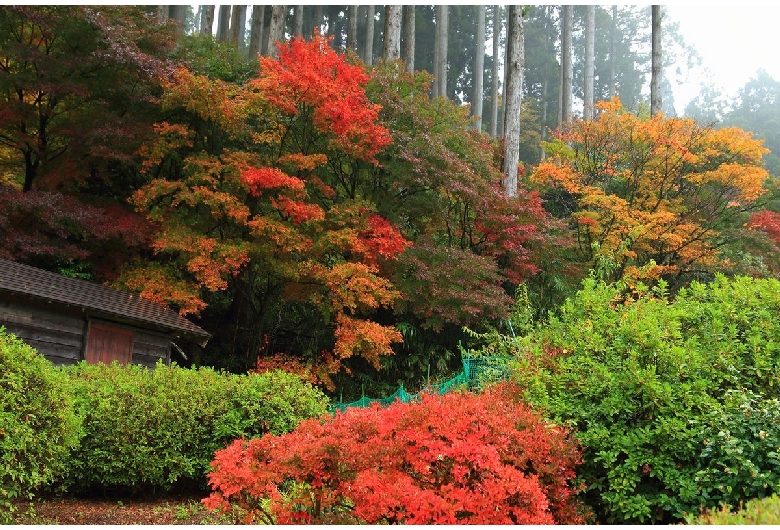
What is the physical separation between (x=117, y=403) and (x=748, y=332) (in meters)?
7.30

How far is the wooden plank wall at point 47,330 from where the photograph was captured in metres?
Answer: 10.9

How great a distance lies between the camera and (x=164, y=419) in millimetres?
8320

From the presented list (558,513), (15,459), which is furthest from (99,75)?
(558,513)

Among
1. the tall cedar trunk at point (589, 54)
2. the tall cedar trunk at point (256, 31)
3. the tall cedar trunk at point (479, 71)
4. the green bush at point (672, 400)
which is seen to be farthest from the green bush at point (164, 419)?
the tall cedar trunk at point (589, 54)

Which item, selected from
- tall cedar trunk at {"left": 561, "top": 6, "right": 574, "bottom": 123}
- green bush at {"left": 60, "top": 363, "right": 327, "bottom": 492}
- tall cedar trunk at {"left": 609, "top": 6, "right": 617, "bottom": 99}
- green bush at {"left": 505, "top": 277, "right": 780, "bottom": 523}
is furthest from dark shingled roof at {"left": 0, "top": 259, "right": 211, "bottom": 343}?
tall cedar trunk at {"left": 609, "top": 6, "right": 617, "bottom": 99}

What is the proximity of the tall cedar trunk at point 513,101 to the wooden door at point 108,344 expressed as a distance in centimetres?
1208

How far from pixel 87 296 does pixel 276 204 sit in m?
4.50

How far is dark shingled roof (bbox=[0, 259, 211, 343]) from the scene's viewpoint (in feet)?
36.1

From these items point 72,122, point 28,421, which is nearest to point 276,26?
point 72,122

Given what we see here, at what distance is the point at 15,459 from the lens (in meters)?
5.89

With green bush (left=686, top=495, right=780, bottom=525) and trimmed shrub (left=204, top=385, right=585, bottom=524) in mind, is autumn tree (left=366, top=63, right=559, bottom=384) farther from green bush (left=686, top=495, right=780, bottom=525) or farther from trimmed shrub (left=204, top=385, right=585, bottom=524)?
green bush (left=686, top=495, right=780, bottom=525)

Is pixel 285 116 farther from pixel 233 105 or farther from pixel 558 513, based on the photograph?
pixel 558 513

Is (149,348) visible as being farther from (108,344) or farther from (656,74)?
(656,74)

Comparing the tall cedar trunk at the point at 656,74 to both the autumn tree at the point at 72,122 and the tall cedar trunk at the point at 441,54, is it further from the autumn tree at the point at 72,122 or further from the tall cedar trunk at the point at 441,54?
the autumn tree at the point at 72,122
